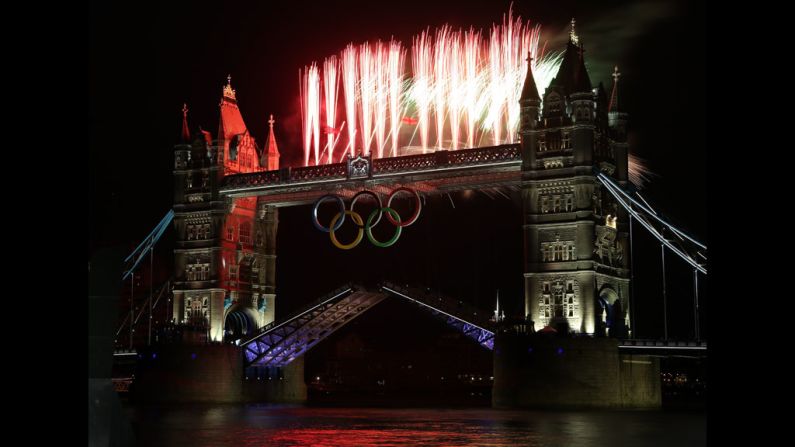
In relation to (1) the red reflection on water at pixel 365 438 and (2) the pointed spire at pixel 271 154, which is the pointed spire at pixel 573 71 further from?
(1) the red reflection on water at pixel 365 438

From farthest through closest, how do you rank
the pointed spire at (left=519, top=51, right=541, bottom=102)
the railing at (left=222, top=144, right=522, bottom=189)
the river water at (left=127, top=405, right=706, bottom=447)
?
the pointed spire at (left=519, top=51, right=541, bottom=102)
the railing at (left=222, top=144, right=522, bottom=189)
the river water at (left=127, top=405, right=706, bottom=447)

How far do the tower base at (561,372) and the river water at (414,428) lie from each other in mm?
1996

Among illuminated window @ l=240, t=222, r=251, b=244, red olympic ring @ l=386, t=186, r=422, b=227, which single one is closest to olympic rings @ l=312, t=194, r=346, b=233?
red olympic ring @ l=386, t=186, r=422, b=227

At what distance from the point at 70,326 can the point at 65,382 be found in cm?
42

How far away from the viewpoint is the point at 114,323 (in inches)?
647

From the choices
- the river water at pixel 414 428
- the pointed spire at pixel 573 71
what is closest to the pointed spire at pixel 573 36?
the pointed spire at pixel 573 71

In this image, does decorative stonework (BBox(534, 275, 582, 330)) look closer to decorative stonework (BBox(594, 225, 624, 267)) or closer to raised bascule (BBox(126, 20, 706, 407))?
raised bascule (BBox(126, 20, 706, 407))

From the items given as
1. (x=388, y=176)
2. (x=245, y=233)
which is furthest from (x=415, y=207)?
(x=245, y=233)

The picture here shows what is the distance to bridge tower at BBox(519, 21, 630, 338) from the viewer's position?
64.4 m

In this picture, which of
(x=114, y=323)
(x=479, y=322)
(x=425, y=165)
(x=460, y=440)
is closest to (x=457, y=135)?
(x=425, y=165)

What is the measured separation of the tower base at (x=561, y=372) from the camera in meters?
60.8

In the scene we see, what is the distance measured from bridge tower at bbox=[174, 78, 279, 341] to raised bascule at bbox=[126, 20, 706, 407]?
0.14m

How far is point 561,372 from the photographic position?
6081cm

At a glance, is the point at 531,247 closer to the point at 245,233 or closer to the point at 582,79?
the point at 582,79
